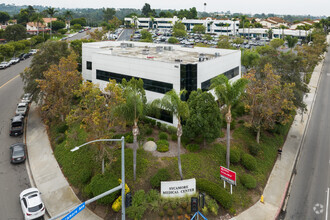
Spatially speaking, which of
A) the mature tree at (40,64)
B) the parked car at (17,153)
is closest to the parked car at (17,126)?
the mature tree at (40,64)

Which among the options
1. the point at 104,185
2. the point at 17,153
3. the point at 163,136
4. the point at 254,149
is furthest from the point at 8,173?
the point at 254,149

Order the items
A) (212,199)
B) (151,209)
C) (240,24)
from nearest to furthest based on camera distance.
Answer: (151,209) < (212,199) < (240,24)

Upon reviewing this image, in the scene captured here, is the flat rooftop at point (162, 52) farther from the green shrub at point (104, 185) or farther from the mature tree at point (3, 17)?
the mature tree at point (3, 17)

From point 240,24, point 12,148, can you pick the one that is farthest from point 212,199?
point 240,24

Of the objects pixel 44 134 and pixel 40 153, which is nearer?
pixel 40 153

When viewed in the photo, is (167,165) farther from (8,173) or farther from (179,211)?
(8,173)

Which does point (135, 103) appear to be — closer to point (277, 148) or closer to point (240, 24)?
point (277, 148)
